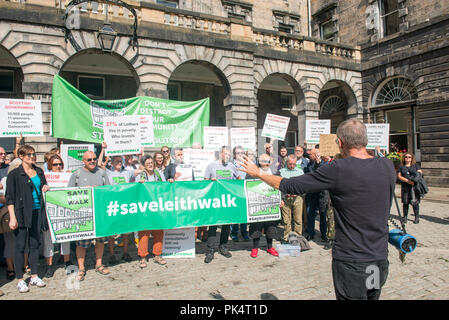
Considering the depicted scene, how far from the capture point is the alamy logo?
224cm

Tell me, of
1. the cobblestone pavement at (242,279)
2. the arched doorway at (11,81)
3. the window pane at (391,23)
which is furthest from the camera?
the window pane at (391,23)

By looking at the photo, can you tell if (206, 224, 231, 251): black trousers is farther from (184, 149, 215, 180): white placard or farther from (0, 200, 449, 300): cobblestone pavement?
(184, 149, 215, 180): white placard

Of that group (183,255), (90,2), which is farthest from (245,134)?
(90,2)

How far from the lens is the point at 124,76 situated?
51.8ft

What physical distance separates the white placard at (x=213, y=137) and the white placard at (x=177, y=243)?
9.75 ft

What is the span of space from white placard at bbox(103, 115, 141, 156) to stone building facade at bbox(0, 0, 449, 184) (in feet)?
17.3

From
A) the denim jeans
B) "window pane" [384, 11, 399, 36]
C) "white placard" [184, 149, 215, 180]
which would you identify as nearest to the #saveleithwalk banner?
the denim jeans

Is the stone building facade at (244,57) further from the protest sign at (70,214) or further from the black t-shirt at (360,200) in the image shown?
the black t-shirt at (360,200)

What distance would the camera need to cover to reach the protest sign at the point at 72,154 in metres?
8.22

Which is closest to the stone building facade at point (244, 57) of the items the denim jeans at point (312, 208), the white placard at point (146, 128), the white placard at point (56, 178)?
the white placard at point (146, 128)

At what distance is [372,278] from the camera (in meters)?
2.26

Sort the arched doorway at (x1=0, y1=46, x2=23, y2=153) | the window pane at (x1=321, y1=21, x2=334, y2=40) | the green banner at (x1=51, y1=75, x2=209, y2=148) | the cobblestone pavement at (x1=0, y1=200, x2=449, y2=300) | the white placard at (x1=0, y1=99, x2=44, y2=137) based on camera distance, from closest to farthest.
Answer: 1. the cobblestone pavement at (x1=0, y1=200, x2=449, y2=300)
2. the white placard at (x1=0, y1=99, x2=44, y2=137)
3. the green banner at (x1=51, y1=75, x2=209, y2=148)
4. the arched doorway at (x1=0, y1=46, x2=23, y2=153)
5. the window pane at (x1=321, y1=21, x2=334, y2=40)

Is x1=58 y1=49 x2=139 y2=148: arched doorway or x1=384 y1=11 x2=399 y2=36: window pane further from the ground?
x1=384 y1=11 x2=399 y2=36: window pane

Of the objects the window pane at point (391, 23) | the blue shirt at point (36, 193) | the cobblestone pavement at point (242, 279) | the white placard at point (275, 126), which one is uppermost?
the window pane at point (391, 23)
